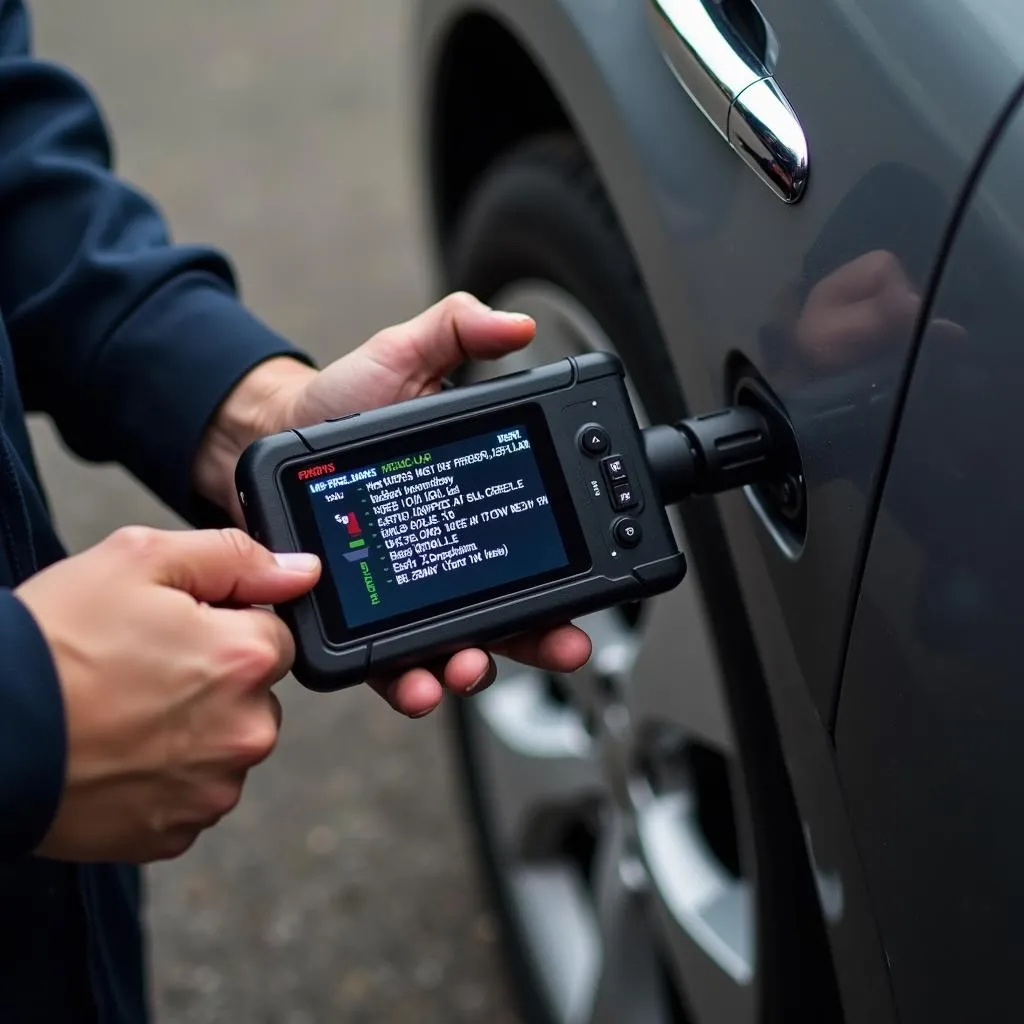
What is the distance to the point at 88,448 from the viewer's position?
1.25 m

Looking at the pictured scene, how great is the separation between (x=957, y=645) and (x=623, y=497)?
0.93 ft

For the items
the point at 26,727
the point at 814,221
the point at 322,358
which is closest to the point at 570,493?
the point at 814,221

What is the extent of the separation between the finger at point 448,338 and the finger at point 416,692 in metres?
0.26

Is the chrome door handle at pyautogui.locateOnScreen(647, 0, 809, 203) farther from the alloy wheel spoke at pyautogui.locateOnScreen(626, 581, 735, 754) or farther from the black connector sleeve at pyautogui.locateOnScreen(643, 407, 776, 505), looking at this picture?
the alloy wheel spoke at pyautogui.locateOnScreen(626, 581, 735, 754)

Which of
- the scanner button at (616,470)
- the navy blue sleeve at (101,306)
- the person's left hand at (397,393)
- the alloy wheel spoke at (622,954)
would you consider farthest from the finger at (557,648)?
the alloy wheel spoke at (622,954)

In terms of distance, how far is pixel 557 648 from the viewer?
1025mm

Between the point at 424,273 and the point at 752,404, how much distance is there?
2.23 metres

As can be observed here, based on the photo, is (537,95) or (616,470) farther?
(537,95)

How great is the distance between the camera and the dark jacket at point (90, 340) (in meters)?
1.06

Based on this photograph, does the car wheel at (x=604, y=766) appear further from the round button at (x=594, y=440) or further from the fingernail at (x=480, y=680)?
the fingernail at (x=480, y=680)

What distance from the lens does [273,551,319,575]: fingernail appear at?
0.88 m

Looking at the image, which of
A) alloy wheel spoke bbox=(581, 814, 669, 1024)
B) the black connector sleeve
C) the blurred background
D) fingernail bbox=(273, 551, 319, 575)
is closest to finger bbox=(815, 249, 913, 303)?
the black connector sleeve

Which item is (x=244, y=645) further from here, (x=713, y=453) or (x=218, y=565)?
(x=713, y=453)

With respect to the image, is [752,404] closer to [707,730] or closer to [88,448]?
[707,730]
